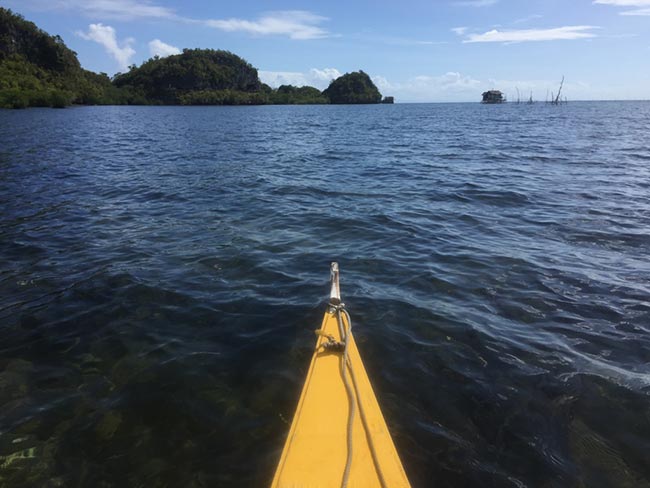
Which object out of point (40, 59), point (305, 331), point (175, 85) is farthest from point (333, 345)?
point (175, 85)

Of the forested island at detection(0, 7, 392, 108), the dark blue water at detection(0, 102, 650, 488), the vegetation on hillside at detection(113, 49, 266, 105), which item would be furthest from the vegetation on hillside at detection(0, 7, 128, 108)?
the dark blue water at detection(0, 102, 650, 488)

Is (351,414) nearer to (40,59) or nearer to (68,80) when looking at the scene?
(68,80)

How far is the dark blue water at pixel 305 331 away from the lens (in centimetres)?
410

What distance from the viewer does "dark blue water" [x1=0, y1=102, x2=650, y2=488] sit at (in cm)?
410

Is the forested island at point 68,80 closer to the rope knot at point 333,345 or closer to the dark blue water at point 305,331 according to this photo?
the dark blue water at point 305,331

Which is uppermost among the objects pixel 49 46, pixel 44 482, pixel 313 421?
pixel 49 46

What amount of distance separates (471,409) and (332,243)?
20.6 feet

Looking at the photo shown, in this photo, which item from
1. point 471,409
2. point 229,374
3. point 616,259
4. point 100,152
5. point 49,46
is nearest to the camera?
point 471,409

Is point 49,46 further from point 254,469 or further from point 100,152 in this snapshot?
point 254,469

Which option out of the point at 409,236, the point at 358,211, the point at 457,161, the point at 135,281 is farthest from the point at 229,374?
the point at 457,161

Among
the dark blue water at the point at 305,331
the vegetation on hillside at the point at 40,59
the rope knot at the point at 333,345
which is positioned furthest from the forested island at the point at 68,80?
the rope knot at the point at 333,345

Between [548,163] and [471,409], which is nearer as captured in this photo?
[471,409]

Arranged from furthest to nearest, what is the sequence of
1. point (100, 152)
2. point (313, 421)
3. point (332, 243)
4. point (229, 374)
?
point (100, 152) < point (332, 243) < point (229, 374) < point (313, 421)

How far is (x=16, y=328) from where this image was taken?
6.17m
